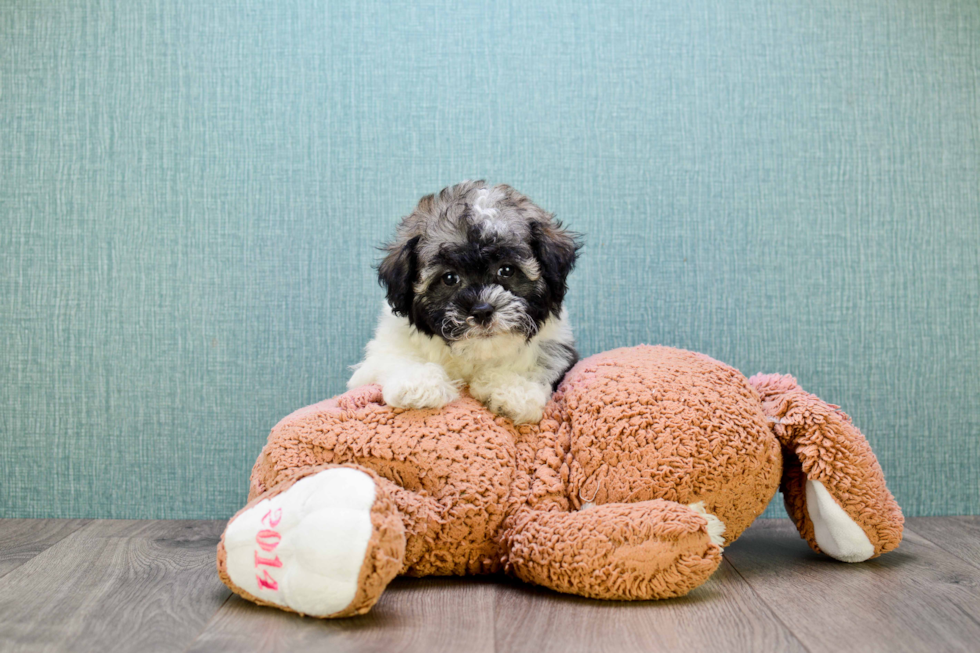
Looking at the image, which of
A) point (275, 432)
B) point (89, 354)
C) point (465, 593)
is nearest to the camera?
point (465, 593)

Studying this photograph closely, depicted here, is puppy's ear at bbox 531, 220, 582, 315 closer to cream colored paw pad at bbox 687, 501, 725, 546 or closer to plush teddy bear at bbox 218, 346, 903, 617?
plush teddy bear at bbox 218, 346, 903, 617

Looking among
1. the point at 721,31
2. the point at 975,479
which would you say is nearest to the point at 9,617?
the point at 721,31

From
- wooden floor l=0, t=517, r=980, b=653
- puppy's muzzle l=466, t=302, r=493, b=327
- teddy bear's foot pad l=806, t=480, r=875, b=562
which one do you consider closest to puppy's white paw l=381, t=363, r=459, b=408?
puppy's muzzle l=466, t=302, r=493, b=327

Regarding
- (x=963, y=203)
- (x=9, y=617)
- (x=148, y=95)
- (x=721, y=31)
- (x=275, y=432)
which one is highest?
(x=721, y=31)

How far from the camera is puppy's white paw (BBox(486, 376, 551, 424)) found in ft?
6.52

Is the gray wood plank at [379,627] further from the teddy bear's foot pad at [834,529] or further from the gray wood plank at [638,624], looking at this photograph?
the teddy bear's foot pad at [834,529]

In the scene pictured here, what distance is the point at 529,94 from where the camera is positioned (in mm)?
2666

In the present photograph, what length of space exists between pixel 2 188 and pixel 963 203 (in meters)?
3.38

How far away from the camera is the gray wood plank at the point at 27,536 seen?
84.1 inches

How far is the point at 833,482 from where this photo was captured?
1.93 m

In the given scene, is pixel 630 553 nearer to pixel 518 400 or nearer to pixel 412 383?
pixel 518 400

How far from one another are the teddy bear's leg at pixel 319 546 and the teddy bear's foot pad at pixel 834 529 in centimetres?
111

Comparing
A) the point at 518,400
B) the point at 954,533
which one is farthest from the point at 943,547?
the point at 518,400

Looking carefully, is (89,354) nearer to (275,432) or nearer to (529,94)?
(275,432)
